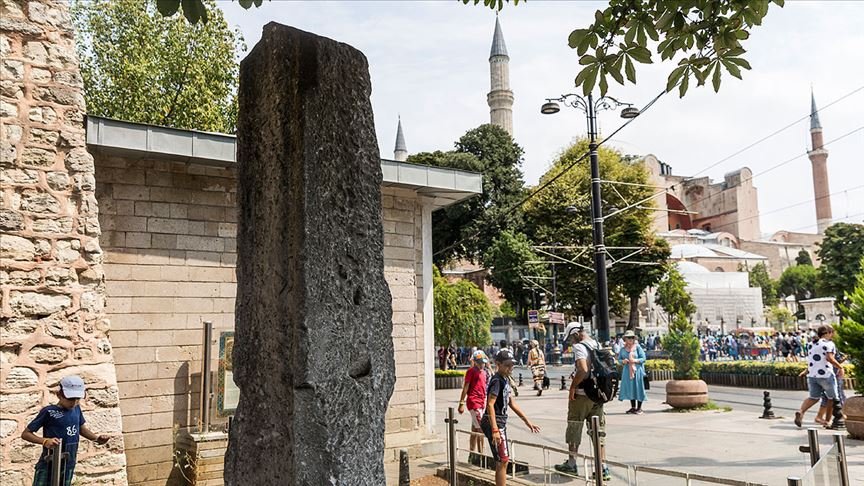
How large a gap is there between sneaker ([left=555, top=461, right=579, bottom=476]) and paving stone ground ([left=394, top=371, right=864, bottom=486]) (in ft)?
0.29

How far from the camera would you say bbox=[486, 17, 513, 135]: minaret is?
68.5 meters

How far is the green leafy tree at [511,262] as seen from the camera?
129 feet

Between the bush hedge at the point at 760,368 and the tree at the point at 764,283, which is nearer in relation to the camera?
the bush hedge at the point at 760,368

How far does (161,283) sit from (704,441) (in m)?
7.88

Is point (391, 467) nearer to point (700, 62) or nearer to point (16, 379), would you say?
point (16, 379)

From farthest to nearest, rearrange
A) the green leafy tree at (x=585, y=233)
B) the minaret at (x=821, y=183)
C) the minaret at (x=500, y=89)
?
the minaret at (x=821, y=183) → the minaret at (x=500, y=89) → the green leafy tree at (x=585, y=233)

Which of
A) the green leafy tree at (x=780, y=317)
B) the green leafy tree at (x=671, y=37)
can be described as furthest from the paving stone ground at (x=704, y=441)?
the green leafy tree at (x=780, y=317)

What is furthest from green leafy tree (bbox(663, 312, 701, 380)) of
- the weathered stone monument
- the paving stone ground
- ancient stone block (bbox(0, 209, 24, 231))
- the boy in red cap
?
the weathered stone monument

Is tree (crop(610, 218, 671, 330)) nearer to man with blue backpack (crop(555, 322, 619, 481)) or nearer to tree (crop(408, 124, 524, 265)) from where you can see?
tree (crop(408, 124, 524, 265))

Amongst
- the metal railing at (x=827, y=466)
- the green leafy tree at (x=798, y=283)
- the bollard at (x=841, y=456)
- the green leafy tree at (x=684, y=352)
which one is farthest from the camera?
the green leafy tree at (x=798, y=283)

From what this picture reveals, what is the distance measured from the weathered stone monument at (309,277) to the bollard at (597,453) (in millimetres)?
3724

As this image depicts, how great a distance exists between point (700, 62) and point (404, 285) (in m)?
6.70

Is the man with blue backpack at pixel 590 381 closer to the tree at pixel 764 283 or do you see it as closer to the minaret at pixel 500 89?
the minaret at pixel 500 89

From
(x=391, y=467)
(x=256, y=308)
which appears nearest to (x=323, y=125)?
(x=256, y=308)
